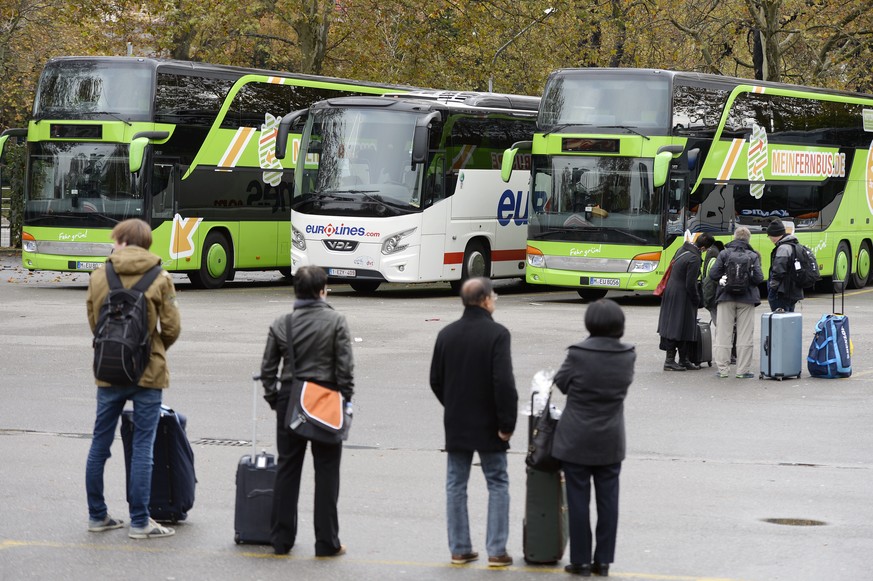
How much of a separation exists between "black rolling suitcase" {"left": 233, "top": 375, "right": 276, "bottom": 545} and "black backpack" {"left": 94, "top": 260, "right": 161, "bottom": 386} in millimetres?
628

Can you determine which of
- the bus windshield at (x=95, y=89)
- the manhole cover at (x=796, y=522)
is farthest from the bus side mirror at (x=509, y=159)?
the manhole cover at (x=796, y=522)

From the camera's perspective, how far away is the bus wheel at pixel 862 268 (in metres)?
29.3

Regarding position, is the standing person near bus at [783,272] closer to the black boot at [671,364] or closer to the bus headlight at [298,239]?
the black boot at [671,364]

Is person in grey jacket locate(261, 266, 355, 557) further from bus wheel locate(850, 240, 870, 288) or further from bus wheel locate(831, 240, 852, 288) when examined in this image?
bus wheel locate(850, 240, 870, 288)

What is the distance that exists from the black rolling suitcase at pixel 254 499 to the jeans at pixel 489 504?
97 cm

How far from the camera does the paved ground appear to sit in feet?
23.8

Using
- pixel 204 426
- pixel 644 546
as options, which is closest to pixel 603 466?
pixel 644 546

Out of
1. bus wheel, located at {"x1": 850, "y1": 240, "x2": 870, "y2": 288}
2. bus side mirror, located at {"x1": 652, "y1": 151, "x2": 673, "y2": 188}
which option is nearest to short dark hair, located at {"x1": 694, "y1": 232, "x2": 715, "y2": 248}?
bus side mirror, located at {"x1": 652, "y1": 151, "x2": 673, "y2": 188}

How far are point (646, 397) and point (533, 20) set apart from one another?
26379 mm

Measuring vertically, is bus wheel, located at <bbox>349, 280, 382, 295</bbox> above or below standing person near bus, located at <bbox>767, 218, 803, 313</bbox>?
below

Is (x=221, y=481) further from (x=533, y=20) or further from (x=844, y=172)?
(x=533, y=20)

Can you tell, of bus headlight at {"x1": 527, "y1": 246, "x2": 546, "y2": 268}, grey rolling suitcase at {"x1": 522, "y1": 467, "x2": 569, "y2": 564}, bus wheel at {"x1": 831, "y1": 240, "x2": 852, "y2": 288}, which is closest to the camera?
grey rolling suitcase at {"x1": 522, "y1": 467, "x2": 569, "y2": 564}

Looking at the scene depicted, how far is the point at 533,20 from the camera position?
38.8m

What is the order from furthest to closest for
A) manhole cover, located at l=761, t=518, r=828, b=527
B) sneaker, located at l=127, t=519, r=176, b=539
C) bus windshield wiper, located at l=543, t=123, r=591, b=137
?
bus windshield wiper, located at l=543, t=123, r=591, b=137 < manhole cover, located at l=761, t=518, r=828, b=527 < sneaker, located at l=127, t=519, r=176, b=539
